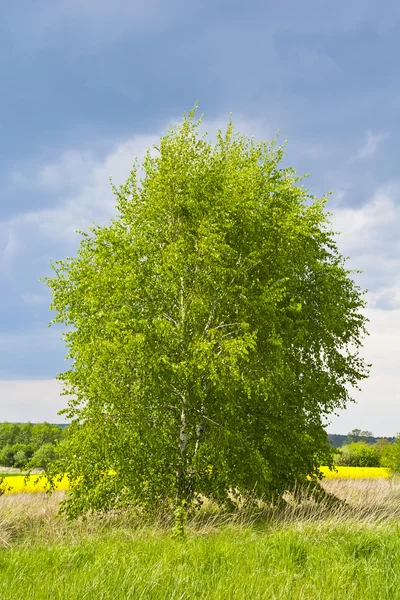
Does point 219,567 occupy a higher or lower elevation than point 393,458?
higher

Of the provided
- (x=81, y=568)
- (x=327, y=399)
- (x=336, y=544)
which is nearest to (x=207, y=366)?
(x=336, y=544)

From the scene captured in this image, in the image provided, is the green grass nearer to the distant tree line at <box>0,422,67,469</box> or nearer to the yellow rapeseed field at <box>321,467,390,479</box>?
the yellow rapeseed field at <box>321,467,390,479</box>

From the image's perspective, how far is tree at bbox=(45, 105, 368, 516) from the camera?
497 inches

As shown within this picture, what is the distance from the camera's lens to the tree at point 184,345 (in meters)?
12.6

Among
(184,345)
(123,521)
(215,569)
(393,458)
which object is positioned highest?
(184,345)

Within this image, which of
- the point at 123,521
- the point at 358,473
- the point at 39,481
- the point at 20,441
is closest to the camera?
the point at 123,521

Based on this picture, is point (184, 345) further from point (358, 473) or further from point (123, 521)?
point (358, 473)

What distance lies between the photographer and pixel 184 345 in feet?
43.1

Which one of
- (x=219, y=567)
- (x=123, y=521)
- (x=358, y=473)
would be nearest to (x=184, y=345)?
(x=123, y=521)

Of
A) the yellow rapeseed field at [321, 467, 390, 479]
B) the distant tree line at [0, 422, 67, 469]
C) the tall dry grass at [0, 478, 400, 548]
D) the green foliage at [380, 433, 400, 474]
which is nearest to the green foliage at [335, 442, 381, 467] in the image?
the yellow rapeseed field at [321, 467, 390, 479]

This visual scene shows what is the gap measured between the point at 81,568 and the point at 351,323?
17384 millimetres

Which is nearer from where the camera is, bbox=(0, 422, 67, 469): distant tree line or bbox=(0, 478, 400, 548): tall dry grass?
bbox=(0, 478, 400, 548): tall dry grass

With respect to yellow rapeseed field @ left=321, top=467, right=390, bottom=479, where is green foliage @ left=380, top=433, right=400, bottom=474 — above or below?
above

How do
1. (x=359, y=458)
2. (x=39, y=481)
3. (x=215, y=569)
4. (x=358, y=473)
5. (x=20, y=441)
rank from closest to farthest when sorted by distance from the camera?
(x=215, y=569) < (x=39, y=481) < (x=358, y=473) < (x=359, y=458) < (x=20, y=441)
